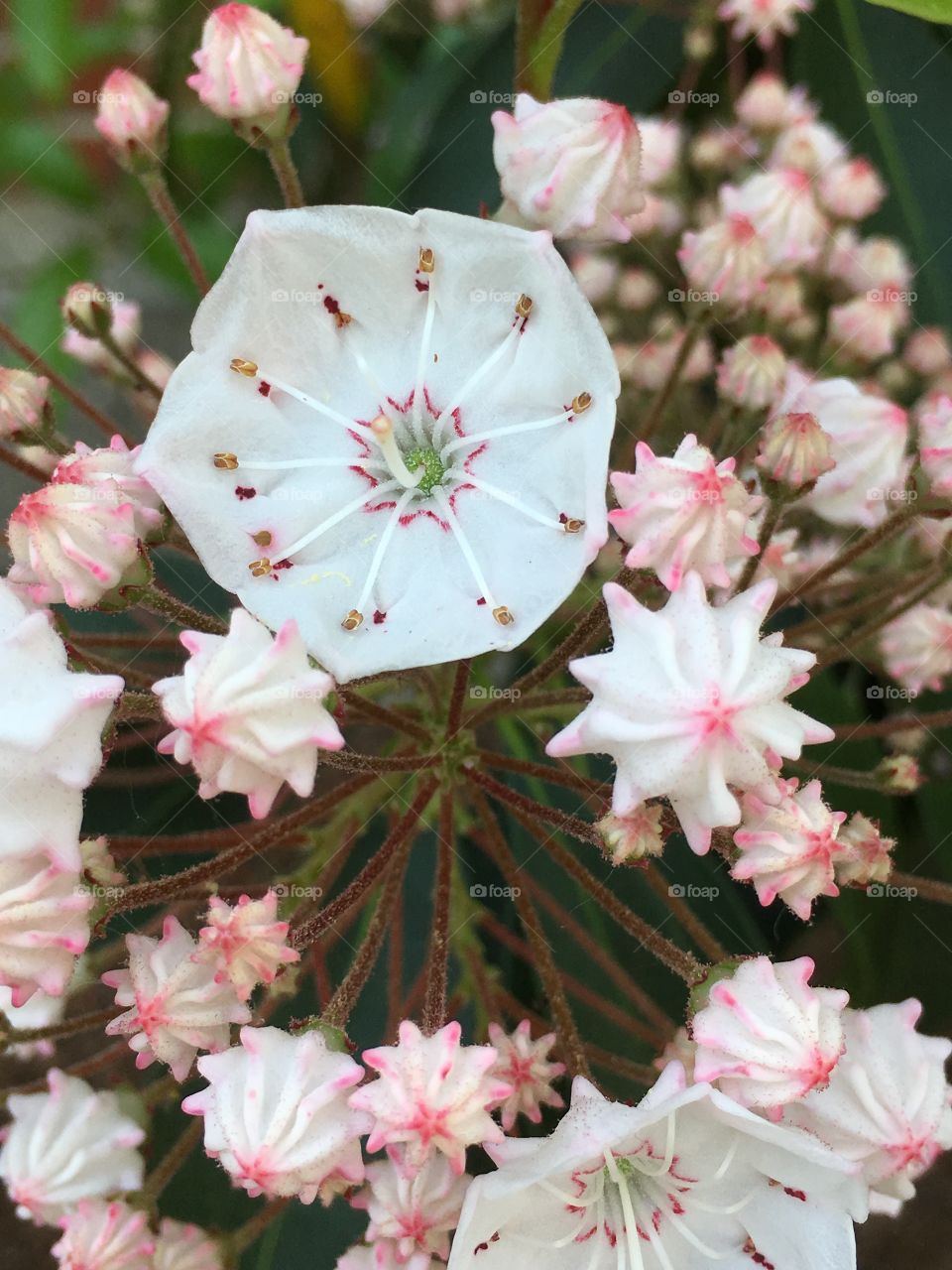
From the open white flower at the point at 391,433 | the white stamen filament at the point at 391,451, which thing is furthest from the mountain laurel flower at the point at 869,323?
the white stamen filament at the point at 391,451

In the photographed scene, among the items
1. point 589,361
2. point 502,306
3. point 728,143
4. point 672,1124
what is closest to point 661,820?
point 672,1124

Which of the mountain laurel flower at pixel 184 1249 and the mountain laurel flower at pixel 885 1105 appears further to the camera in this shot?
the mountain laurel flower at pixel 184 1249

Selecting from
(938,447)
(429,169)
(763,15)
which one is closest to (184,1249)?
(938,447)

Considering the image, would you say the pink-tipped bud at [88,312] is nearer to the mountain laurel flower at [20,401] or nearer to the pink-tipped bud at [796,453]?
the mountain laurel flower at [20,401]

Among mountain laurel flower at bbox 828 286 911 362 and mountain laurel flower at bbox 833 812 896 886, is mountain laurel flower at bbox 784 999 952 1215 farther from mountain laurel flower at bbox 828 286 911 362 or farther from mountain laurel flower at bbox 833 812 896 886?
mountain laurel flower at bbox 828 286 911 362

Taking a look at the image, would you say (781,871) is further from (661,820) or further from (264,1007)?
(264,1007)

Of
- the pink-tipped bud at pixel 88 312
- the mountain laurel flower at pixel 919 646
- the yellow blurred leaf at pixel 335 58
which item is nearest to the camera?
the pink-tipped bud at pixel 88 312
